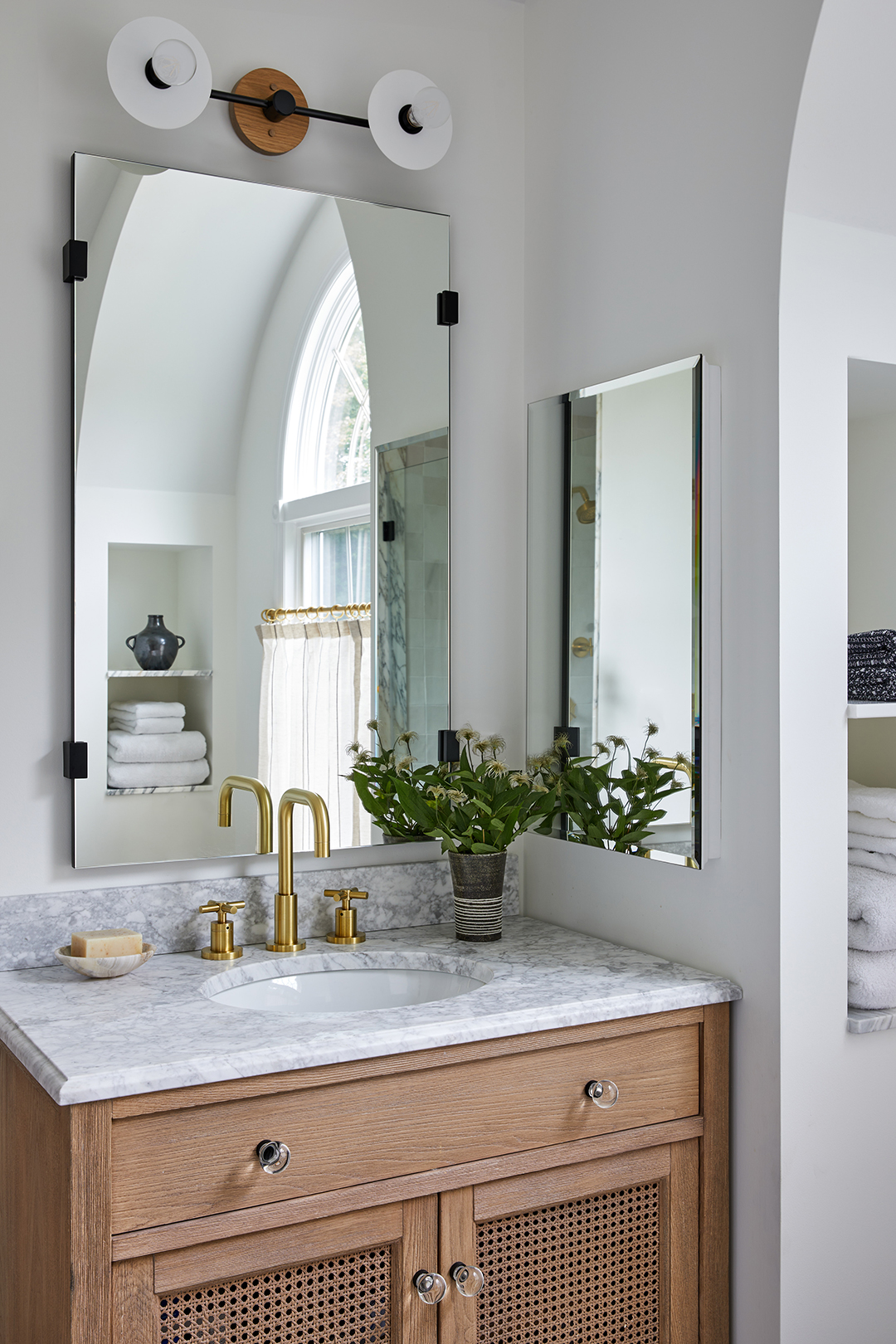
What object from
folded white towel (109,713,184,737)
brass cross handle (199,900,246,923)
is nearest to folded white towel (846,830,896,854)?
brass cross handle (199,900,246,923)

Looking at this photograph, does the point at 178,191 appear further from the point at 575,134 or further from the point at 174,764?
the point at 174,764

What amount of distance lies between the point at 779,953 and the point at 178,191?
1432 mm

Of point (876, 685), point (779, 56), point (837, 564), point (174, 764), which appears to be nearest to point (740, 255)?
point (779, 56)

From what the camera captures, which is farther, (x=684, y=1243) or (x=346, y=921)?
(x=346, y=921)

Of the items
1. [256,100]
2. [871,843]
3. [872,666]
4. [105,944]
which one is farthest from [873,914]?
[256,100]

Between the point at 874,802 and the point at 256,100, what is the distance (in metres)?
1.44

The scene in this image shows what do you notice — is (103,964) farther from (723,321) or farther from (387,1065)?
(723,321)

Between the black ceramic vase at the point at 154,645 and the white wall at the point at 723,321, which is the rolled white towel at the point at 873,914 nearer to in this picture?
the white wall at the point at 723,321

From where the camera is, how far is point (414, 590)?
2.01 metres

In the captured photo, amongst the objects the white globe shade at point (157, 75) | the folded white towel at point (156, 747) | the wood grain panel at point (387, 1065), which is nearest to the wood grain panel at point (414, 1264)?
the wood grain panel at point (387, 1065)

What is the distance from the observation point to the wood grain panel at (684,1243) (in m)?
1.59

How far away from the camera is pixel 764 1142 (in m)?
1.57

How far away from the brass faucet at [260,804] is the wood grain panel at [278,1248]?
2.09 feet

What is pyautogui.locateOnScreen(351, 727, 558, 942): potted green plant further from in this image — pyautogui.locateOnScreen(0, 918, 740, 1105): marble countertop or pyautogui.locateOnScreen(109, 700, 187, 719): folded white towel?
pyautogui.locateOnScreen(109, 700, 187, 719): folded white towel
